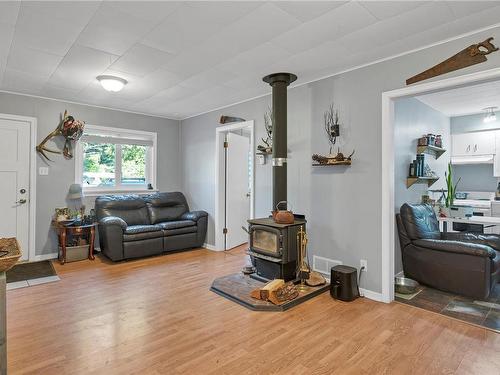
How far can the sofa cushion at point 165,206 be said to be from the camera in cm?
525

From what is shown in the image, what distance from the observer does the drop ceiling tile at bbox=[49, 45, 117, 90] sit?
9.59ft

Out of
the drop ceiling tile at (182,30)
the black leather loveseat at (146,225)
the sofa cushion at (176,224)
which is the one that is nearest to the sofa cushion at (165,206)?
the black leather loveseat at (146,225)

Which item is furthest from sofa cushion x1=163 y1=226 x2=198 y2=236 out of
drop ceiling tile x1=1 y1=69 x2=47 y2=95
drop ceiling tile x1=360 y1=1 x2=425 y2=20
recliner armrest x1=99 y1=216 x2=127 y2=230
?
drop ceiling tile x1=360 y1=1 x2=425 y2=20

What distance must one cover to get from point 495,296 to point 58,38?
4.92 m

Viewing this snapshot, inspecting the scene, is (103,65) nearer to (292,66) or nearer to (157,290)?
(292,66)

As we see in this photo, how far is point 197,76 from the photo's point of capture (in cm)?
358

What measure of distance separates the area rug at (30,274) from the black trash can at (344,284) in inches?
128

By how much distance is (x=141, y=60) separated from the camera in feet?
10.1

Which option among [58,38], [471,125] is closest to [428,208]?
[471,125]

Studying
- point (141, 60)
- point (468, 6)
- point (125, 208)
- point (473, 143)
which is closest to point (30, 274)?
point (125, 208)

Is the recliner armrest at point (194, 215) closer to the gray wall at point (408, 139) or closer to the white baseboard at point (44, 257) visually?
the white baseboard at point (44, 257)

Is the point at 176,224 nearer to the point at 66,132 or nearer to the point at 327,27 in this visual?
the point at 66,132

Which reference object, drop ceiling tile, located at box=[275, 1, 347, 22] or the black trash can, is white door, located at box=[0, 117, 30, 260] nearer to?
drop ceiling tile, located at box=[275, 1, 347, 22]

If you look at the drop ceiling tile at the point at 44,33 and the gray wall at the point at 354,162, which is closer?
the drop ceiling tile at the point at 44,33
